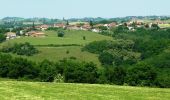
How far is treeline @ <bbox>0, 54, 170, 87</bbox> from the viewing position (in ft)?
195

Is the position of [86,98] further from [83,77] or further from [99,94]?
[83,77]

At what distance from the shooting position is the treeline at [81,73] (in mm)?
59506

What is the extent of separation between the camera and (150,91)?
61.1ft

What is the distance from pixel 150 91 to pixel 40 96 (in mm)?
5611

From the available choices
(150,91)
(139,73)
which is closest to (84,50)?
(139,73)

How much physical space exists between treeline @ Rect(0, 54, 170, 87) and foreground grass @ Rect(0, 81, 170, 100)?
122 ft

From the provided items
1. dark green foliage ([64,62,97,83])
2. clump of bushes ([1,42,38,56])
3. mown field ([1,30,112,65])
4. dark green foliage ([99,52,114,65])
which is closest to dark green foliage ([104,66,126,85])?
dark green foliage ([64,62,97,83])

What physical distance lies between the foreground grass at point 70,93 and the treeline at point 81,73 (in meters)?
37.2

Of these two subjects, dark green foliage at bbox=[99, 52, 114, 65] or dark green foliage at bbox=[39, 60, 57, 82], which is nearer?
dark green foliage at bbox=[39, 60, 57, 82]

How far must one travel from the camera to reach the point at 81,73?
6538cm

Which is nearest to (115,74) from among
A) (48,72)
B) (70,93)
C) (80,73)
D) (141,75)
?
(141,75)

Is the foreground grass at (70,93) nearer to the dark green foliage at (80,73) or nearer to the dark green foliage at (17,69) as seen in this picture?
the dark green foliage at (80,73)

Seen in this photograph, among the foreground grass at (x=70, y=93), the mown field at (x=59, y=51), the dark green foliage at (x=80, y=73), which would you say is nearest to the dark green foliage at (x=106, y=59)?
the mown field at (x=59, y=51)

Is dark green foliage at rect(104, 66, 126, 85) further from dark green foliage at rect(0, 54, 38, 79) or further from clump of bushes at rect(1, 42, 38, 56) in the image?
clump of bushes at rect(1, 42, 38, 56)
